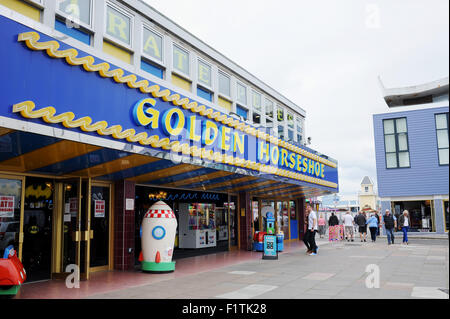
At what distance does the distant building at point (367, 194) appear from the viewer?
229ft

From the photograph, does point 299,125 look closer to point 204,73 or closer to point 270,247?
point 204,73

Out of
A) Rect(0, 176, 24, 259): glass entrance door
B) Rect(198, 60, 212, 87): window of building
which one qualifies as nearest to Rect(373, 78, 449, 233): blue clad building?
Rect(198, 60, 212, 87): window of building

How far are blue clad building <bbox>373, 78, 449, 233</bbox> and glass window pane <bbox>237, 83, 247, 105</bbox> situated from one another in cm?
1628

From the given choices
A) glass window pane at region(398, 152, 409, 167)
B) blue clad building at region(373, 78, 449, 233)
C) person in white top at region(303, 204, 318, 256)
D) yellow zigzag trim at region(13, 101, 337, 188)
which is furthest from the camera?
glass window pane at region(398, 152, 409, 167)

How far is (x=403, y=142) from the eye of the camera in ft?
90.8

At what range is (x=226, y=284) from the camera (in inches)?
318

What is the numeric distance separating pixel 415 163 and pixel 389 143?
2.20 m

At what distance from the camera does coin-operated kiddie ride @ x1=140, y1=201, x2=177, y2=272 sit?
31.2 feet

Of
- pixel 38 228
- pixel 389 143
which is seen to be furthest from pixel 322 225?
pixel 38 228

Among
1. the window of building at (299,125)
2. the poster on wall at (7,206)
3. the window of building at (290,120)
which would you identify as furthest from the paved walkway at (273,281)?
the window of building at (299,125)

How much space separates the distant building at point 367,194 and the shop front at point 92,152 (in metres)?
60.5

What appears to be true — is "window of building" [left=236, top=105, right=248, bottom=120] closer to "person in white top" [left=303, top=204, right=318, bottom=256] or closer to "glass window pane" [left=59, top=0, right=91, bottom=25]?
"person in white top" [left=303, top=204, right=318, bottom=256]

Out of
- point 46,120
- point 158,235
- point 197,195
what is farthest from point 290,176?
point 46,120
